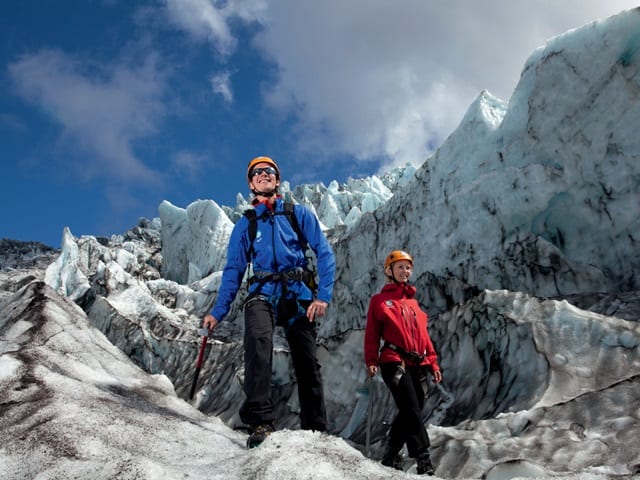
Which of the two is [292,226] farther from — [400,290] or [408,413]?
[408,413]

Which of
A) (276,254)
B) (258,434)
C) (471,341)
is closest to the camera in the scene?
(258,434)

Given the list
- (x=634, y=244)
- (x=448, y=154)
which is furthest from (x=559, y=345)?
(x=448, y=154)

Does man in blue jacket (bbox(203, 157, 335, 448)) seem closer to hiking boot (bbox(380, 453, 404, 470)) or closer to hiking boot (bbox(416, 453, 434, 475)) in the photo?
hiking boot (bbox(380, 453, 404, 470))

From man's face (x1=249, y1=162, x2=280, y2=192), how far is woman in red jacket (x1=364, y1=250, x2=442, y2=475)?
1090 millimetres

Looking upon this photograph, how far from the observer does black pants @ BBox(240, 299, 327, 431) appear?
3.03 metres

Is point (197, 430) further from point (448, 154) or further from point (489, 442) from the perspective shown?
point (448, 154)

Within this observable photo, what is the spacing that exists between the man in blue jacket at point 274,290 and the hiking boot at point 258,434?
7 cm

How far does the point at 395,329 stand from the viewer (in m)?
3.64

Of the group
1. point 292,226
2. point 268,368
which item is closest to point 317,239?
point 292,226

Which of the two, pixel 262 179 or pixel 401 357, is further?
pixel 262 179

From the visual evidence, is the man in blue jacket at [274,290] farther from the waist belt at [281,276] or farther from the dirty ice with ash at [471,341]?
the dirty ice with ash at [471,341]

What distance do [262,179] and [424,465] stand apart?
223 centimetres

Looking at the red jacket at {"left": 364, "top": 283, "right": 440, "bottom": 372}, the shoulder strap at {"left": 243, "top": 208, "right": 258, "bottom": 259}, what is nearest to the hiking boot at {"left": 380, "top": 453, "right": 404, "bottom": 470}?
the red jacket at {"left": 364, "top": 283, "right": 440, "bottom": 372}

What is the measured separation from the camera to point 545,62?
823cm
